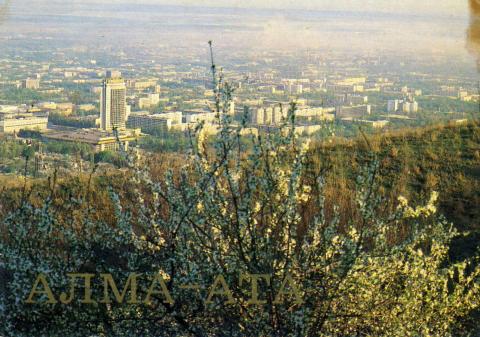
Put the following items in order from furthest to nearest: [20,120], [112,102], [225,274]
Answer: [20,120] < [112,102] < [225,274]

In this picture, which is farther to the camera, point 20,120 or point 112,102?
point 20,120

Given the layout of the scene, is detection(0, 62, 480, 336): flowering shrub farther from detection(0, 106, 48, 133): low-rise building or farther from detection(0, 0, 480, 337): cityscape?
detection(0, 106, 48, 133): low-rise building

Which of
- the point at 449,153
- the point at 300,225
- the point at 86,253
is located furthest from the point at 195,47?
the point at 86,253

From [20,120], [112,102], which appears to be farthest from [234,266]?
[20,120]

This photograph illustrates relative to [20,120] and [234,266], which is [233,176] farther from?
[20,120]

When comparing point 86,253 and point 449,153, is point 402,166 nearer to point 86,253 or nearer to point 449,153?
point 449,153

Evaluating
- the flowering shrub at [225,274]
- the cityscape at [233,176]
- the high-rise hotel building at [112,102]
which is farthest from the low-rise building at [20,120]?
the flowering shrub at [225,274]
